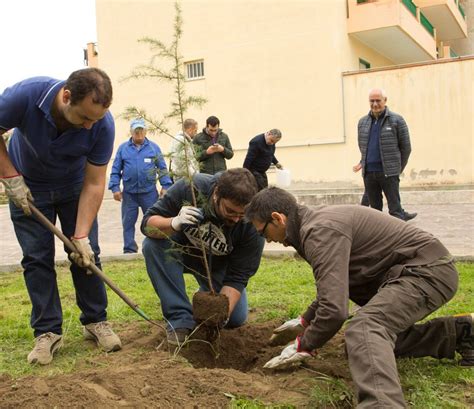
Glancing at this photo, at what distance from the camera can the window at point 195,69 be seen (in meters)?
19.7

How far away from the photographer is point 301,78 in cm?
1759

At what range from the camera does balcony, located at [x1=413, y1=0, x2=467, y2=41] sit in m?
21.9

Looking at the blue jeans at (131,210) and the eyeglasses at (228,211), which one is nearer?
the eyeglasses at (228,211)

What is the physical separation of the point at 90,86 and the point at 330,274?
172cm

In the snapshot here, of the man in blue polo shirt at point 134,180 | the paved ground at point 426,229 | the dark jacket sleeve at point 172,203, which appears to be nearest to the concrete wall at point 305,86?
the paved ground at point 426,229

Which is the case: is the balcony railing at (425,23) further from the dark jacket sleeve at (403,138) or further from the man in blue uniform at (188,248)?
the man in blue uniform at (188,248)

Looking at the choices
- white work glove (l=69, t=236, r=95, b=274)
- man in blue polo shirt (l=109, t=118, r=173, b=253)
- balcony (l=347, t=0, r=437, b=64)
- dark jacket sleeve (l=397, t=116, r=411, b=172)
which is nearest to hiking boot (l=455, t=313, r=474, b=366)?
white work glove (l=69, t=236, r=95, b=274)

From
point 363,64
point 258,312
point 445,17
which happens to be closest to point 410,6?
point 363,64

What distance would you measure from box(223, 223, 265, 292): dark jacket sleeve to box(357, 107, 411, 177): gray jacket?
3644 mm

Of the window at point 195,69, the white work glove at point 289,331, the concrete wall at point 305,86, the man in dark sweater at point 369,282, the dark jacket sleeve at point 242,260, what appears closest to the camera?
the man in dark sweater at point 369,282

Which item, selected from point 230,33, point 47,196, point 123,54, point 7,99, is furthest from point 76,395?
point 123,54

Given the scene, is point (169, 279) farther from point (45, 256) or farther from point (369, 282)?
point (369, 282)

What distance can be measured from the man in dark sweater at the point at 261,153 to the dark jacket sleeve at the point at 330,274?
243 inches

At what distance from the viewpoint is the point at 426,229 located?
360 inches
